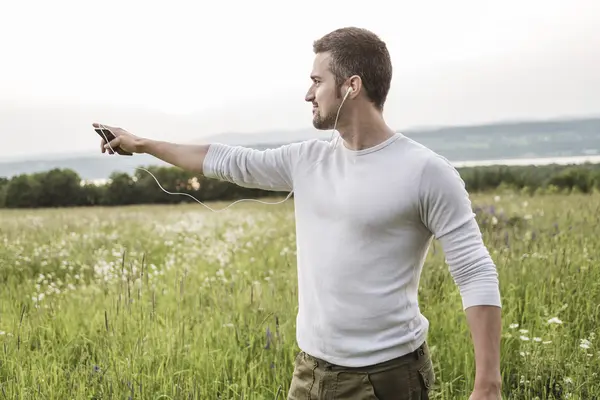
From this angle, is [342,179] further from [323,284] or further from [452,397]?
[452,397]

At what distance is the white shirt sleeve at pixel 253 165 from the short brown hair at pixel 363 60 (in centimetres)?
36

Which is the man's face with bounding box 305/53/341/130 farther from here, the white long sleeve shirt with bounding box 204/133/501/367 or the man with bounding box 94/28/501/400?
the white long sleeve shirt with bounding box 204/133/501/367

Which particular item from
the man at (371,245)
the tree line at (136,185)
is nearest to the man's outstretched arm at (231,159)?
the man at (371,245)

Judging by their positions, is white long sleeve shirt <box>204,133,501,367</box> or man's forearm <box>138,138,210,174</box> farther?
man's forearm <box>138,138,210,174</box>

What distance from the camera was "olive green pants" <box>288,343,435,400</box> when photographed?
7.40ft

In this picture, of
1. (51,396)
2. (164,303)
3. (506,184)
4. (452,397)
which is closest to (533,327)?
(452,397)

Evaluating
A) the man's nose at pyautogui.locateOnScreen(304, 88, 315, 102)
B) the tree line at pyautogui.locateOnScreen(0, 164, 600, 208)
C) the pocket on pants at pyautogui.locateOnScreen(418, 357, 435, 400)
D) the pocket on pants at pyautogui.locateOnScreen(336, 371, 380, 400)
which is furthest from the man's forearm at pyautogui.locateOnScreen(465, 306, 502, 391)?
the tree line at pyautogui.locateOnScreen(0, 164, 600, 208)

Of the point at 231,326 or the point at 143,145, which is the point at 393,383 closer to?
the point at 143,145

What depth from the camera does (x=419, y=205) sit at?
2.21m

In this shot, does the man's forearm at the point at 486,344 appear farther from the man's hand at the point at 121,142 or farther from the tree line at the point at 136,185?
the tree line at the point at 136,185

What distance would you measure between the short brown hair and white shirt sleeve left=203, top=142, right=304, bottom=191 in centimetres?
36

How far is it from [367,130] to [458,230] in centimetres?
48

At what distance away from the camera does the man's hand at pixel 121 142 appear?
279 cm

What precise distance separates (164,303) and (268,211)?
692cm
